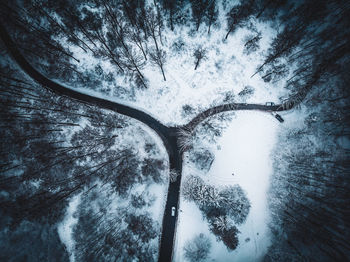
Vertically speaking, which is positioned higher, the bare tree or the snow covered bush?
the bare tree

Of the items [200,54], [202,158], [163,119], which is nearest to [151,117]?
[163,119]

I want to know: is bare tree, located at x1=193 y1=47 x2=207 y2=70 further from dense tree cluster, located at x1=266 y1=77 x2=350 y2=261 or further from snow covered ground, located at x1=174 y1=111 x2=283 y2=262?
dense tree cluster, located at x1=266 y1=77 x2=350 y2=261

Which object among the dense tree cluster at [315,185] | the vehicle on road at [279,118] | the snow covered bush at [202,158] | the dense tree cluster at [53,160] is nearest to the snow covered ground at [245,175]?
the vehicle on road at [279,118]

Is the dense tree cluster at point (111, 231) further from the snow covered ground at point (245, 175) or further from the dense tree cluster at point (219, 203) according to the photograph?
the dense tree cluster at point (219, 203)

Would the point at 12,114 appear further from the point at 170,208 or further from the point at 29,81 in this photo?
the point at 170,208

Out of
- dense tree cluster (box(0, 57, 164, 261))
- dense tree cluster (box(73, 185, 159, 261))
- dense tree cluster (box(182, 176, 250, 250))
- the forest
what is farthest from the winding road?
dense tree cluster (box(73, 185, 159, 261))

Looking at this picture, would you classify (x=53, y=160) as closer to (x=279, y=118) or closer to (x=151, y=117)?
(x=151, y=117)
